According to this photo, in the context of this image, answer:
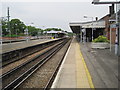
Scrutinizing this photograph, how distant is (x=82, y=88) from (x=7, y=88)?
3.24 m

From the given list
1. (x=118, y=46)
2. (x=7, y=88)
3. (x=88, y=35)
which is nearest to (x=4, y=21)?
(x=88, y=35)

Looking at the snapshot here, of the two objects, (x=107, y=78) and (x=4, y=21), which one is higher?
(x=4, y=21)

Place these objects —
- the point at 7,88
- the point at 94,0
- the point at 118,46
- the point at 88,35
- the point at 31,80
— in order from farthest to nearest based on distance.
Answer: the point at 88,35 < the point at 118,46 < the point at 94,0 < the point at 31,80 < the point at 7,88

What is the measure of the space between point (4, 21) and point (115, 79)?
6744cm

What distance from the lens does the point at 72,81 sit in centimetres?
698

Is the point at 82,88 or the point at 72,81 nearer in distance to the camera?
the point at 82,88

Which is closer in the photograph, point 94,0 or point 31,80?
point 31,80

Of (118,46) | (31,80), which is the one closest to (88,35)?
(118,46)

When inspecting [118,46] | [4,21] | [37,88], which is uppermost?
[4,21]

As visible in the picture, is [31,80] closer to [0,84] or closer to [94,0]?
[0,84]

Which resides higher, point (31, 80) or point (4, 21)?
point (4, 21)

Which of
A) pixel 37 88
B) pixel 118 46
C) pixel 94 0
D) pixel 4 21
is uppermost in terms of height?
pixel 4 21

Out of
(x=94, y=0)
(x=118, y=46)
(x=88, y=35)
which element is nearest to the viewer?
(x=94, y=0)

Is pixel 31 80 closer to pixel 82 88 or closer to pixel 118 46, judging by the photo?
pixel 82 88
